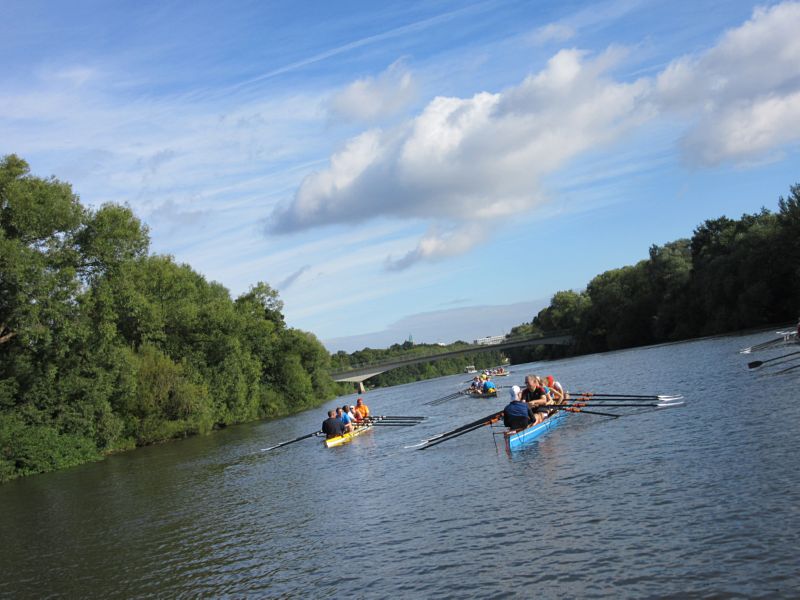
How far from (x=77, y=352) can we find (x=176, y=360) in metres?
→ 16.8

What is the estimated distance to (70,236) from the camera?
3559cm

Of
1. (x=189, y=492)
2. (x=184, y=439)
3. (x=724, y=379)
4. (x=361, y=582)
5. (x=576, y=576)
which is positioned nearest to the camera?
(x=576, y=576)

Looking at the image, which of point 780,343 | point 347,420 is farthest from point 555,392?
point 780,343

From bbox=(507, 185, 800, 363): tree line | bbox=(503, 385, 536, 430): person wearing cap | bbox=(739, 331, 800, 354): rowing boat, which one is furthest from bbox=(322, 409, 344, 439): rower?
bbox=(507, 185, 800, 363): tree line

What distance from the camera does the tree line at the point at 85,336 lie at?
3341cm

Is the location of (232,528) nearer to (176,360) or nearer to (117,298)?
(117,298)

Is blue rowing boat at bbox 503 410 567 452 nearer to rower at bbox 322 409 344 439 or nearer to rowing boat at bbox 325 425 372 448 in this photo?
rowing boat at bbox 325 425 372 448

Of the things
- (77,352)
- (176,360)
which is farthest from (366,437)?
(176,360)

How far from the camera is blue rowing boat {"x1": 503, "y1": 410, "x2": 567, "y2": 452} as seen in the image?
21.1 m

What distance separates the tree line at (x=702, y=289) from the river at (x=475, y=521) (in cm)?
4662

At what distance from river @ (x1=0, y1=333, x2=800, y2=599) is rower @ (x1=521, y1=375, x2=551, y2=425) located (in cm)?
89

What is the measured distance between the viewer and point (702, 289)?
79.9 meters

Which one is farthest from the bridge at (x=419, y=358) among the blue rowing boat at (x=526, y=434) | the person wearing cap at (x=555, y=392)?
the blue rowing boat at (x=526, y=434)

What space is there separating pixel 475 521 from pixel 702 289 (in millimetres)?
73202
